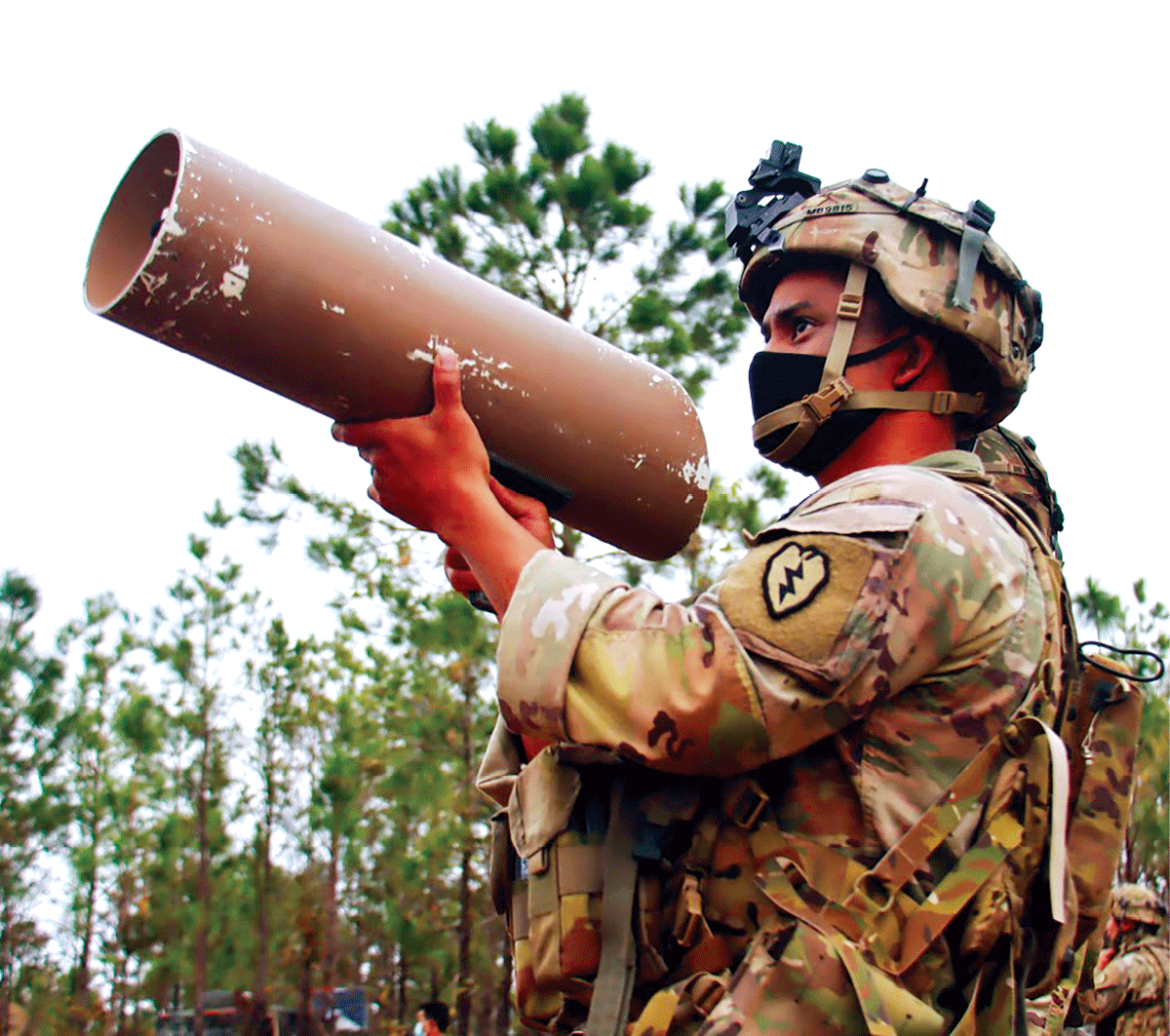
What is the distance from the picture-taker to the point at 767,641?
7.06ft

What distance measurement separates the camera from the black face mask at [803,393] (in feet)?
8.87

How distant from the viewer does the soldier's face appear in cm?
272

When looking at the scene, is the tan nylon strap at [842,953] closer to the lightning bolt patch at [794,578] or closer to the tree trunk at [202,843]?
the lightning bolt patch at [794,578]

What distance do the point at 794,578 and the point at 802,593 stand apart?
33 mm

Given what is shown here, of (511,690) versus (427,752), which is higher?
(427,752)

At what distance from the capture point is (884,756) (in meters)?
2.25

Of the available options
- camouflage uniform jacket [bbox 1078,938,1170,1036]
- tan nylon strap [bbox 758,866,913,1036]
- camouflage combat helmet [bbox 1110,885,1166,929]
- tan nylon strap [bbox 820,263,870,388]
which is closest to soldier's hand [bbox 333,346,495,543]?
tan nylon strap [bbox 820,263,870,388]

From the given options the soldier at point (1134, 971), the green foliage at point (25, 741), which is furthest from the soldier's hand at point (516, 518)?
the green foliage at point (25, 741)

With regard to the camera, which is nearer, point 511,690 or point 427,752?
point 511,690

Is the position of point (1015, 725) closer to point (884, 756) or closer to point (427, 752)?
point (884, 756)

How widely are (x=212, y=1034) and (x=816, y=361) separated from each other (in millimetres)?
30923

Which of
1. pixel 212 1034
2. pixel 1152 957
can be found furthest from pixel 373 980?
pixel 1152 957

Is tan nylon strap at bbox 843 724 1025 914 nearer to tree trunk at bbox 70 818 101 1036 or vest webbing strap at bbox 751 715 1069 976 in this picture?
vest webbing strap at bbox 751 715 1069 976

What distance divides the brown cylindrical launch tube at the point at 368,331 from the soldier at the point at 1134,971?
24.8ft
